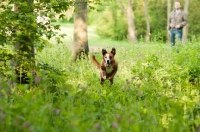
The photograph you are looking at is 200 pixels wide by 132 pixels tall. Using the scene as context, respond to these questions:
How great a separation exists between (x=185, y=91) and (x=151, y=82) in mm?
661

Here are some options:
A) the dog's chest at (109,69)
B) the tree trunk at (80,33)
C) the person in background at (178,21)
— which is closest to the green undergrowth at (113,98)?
the dog's chest at (109,69)

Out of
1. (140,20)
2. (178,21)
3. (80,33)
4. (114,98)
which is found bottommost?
(114,98)

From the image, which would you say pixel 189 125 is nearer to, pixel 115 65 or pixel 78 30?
pixel 115 65

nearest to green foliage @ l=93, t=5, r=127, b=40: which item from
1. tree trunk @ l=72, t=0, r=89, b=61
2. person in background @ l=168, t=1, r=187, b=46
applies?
person in background @ l=168, t=1, r=187, b=46

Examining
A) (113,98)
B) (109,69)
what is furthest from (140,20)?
(113,98)

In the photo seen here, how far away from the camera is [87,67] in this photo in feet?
35.6

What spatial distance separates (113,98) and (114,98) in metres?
0.12

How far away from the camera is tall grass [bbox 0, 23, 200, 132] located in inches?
147

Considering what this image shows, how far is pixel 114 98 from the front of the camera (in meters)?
6.34

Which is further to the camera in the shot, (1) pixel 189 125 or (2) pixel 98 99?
(2) pixel 98 99

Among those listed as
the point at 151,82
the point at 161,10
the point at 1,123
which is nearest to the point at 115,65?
the point at 151,82

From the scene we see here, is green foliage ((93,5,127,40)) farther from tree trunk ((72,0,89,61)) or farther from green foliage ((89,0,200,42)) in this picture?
tree trunk ((72,0,89,61))

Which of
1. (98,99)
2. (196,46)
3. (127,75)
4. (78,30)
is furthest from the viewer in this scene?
(78,30)

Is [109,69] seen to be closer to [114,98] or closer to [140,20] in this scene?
[114,98]
